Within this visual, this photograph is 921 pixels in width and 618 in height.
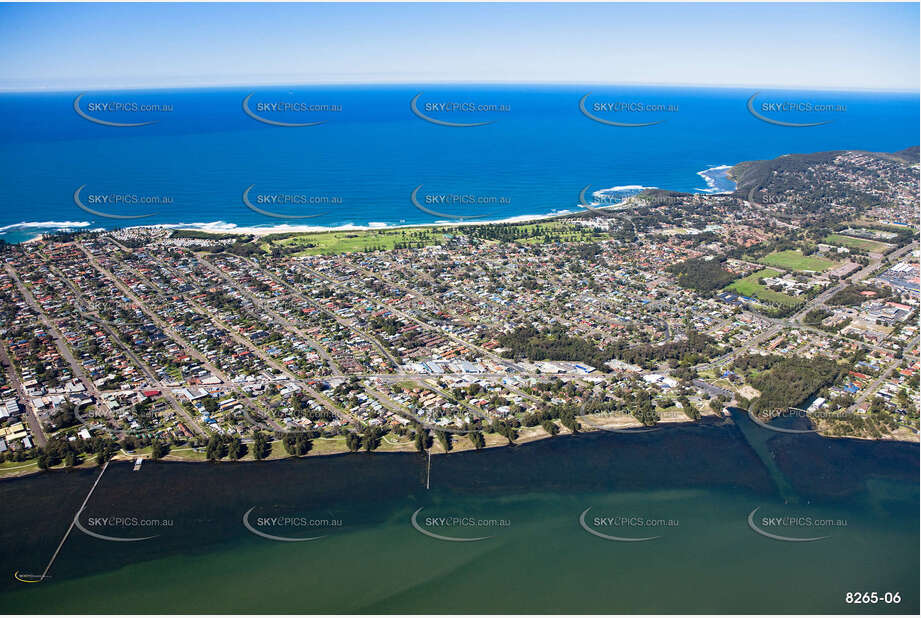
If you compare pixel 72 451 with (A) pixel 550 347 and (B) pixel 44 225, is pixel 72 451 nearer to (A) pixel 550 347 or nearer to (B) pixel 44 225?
(A) pixel 550 347

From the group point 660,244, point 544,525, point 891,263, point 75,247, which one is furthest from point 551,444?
point 75,247

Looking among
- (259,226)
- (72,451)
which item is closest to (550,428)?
(72,451)

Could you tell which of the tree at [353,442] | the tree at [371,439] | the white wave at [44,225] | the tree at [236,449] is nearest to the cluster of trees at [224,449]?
the tree at [236,449]

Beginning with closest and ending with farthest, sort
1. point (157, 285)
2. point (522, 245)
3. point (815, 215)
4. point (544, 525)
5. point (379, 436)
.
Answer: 1. point (544, 525)
2. point (379, 436)
3. point (157, 285)
4. point (522, 245)
5. point (815, 215)

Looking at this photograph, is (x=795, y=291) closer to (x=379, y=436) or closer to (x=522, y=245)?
(x=522, y=245)

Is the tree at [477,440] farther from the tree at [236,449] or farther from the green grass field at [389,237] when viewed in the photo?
the green grass field at [389,237]

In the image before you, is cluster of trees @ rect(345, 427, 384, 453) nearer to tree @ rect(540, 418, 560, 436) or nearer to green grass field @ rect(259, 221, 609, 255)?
tree @ rect(540, 418, 560, 436)
